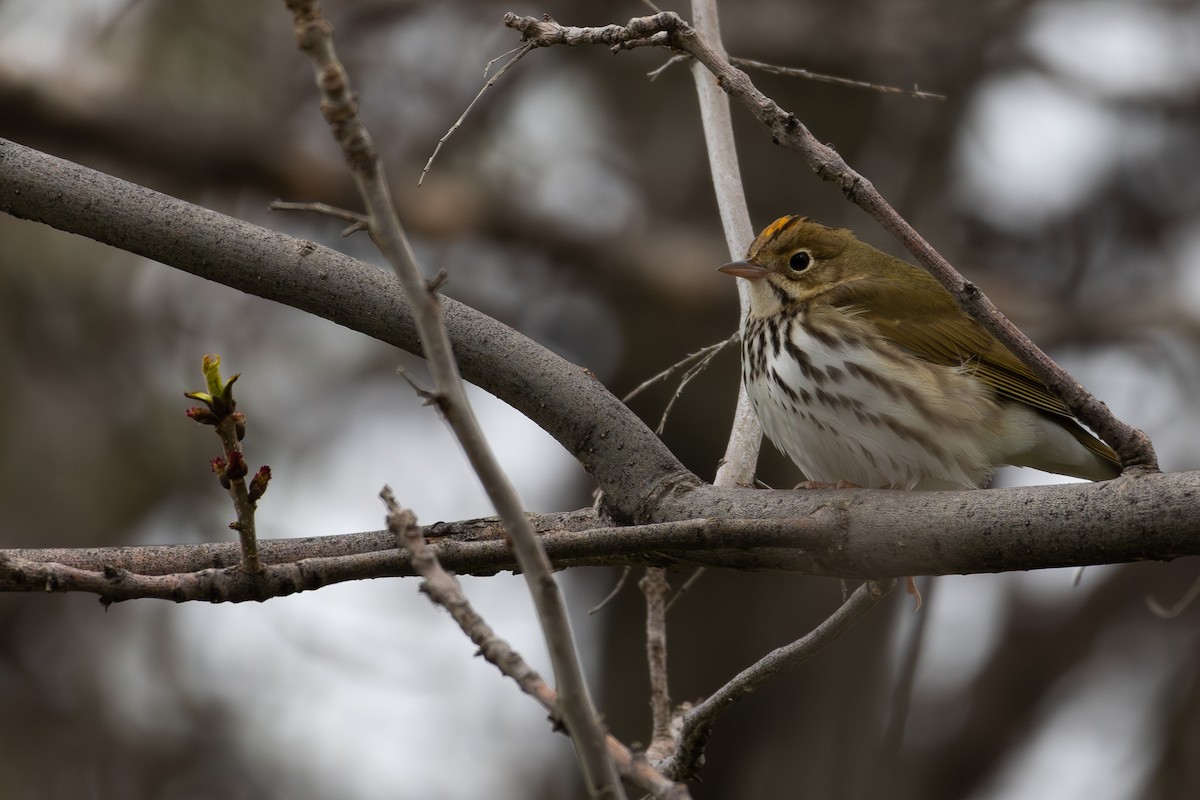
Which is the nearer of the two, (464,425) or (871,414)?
(464,425)

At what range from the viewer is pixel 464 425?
1.75 metres

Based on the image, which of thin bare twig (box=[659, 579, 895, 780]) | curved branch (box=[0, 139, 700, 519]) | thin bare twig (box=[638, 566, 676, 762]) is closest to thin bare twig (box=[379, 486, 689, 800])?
thin bare twig (box=[659, 579, 895, 780])

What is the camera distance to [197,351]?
8633 millimetres

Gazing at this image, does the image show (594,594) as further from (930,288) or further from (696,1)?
(696,1)

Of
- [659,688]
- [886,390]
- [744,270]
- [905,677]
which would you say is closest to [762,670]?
[659,688]

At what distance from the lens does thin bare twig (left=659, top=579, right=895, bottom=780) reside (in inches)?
108

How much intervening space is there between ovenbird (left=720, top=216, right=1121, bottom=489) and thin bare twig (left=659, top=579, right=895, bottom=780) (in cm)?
123

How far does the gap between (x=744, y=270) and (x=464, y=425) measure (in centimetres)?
257

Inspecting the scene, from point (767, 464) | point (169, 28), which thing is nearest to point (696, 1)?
point (767, 464)

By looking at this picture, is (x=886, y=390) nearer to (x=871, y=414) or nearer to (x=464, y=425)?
→ (x=871, y=414)

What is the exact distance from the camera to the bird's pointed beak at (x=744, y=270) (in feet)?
13.5

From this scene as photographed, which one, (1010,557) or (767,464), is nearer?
(1010,557)

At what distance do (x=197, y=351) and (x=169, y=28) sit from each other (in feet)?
7.52

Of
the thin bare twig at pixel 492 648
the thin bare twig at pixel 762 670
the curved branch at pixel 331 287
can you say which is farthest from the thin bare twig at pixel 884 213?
the thin bare twig at pixel 492 648
